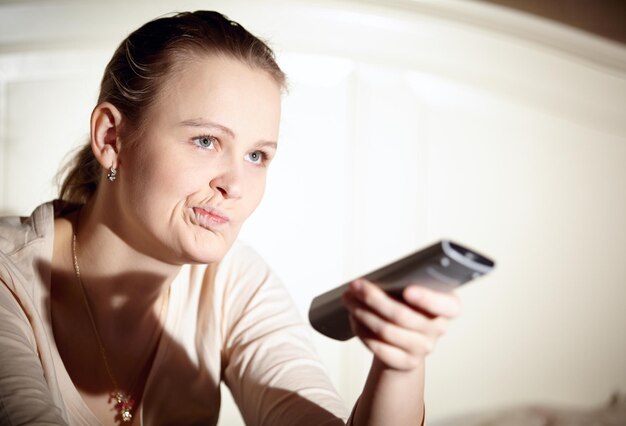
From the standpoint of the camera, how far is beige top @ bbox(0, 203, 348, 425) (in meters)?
0.82

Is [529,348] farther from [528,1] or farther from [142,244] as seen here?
[142,244]

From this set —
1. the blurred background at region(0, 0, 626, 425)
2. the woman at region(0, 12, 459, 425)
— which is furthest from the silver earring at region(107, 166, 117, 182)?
the blurred background at region(0, 0, 626, 425)

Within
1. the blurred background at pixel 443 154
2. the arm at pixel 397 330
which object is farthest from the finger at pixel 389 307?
the blurred background at pixel 443 154

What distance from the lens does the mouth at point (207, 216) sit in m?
0.82

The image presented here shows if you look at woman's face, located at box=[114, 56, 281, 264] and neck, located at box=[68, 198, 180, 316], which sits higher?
woman's face, located at box=[114, 56, 281, 264]

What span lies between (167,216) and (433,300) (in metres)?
0.45

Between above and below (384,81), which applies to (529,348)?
below

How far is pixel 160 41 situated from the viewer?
886mm

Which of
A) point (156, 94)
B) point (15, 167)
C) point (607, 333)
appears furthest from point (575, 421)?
point (15, 167)

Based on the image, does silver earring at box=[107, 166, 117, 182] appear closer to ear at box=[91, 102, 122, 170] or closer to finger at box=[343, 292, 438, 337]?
ear at box=[91, 102, 122, 170]

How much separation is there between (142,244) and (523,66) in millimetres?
1042

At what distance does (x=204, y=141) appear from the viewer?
A: 821 mm

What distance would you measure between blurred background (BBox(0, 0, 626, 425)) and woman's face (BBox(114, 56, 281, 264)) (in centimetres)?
56

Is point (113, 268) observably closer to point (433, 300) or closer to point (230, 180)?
point (230, 180)
